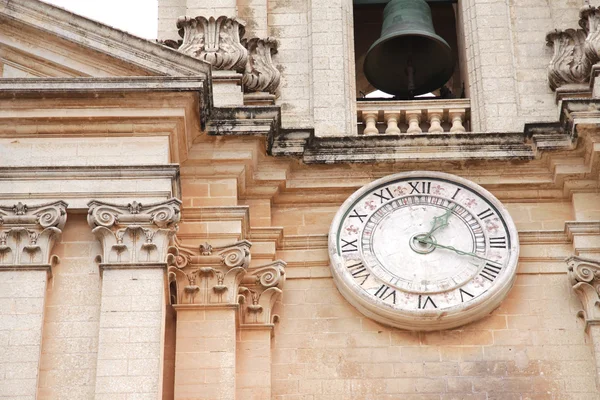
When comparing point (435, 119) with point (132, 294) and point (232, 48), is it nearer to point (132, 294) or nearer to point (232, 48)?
point (232, 48)

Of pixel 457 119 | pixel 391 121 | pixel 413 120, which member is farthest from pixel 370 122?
pixel 457 119

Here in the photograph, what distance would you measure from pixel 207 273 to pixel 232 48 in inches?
113

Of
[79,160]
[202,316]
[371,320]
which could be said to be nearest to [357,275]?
[371,320]

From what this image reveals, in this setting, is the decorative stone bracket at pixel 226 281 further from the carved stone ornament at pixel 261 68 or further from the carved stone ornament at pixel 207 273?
the carved stone ornament at pixel 261 68

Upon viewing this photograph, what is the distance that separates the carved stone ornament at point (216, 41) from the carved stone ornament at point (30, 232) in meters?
2.90

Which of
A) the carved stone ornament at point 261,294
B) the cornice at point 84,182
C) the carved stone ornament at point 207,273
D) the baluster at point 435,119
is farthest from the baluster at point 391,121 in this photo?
the cornice at point 84,182

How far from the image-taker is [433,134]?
19.8 meters

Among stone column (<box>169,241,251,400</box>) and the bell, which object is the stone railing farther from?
stone column (<box>169,241,251,400</box>)

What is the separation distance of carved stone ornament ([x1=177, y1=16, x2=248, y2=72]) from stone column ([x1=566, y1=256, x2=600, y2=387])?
4091 mm

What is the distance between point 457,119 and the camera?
2052 cm

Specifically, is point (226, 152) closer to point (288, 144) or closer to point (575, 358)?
point (288, 144)

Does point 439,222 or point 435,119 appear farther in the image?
point 435,119

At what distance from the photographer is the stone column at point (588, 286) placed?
18.5m

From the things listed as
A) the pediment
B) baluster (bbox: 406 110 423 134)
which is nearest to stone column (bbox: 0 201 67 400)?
the pediment
